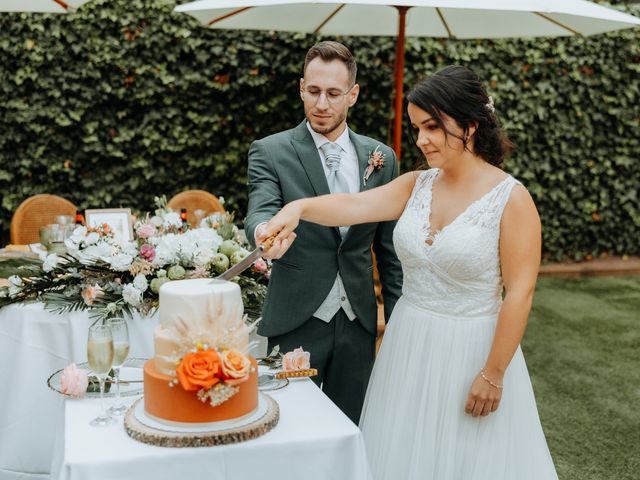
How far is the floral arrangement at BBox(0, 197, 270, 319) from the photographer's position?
300cm

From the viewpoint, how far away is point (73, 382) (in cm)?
191

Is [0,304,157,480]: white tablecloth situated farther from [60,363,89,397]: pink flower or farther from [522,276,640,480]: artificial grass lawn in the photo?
[522,276,640,480]: artificial grass lawn

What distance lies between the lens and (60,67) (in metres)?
5.90

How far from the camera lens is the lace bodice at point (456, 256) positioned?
2162 millimetres

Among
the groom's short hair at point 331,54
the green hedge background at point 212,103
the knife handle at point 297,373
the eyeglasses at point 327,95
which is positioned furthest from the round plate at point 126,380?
the green hedge background at point 212,103

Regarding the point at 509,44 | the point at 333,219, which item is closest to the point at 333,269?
the point at 333,219

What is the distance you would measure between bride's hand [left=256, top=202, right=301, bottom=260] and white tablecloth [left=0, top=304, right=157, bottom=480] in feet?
3.90

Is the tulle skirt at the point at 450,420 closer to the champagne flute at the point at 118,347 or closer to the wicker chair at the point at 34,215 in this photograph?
the champagne flute at the point at 118,347

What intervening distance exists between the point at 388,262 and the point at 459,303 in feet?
2.22

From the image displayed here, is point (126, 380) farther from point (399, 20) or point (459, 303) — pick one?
point (399, 20)

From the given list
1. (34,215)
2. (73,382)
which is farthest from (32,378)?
(34,215)

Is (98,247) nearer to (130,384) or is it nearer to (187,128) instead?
(130,384)

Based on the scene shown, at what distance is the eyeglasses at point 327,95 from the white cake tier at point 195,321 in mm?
1164

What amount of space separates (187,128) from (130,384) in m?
4.55
